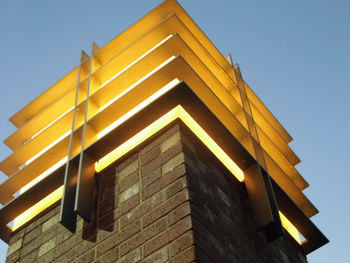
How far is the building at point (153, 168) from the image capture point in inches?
153

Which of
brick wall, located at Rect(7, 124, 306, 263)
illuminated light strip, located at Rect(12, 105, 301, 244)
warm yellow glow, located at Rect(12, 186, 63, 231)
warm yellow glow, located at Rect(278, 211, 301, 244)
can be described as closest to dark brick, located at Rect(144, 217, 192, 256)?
brick wall, located at Rect(7, 124, 306, 263)

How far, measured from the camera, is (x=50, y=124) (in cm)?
593

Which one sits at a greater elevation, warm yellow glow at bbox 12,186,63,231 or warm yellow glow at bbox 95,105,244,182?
warm yellow glow at bbox 95,105,244,182

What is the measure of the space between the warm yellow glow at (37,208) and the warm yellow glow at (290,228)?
2.35m

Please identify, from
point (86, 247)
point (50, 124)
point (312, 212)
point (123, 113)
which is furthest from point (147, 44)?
point (312, 212)

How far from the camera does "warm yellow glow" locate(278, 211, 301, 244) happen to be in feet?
17.9

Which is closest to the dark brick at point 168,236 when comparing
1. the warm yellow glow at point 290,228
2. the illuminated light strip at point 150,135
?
the illuminated light strip at point 150,135

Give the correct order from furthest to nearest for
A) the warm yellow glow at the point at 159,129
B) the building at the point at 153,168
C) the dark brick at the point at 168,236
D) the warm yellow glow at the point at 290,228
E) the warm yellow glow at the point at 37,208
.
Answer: the warm yellow glow at the point at 290,228 → the warm yellow glow at the point at 37,208 → the warm yellow glow at the point at 159,129 → the building at the point at 153,168 → the dark brick at the point at 168,236

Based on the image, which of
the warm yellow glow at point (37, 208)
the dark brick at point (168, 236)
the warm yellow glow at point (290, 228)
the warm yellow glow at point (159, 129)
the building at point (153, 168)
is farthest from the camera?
the warm yellow glow at point (290, 228)

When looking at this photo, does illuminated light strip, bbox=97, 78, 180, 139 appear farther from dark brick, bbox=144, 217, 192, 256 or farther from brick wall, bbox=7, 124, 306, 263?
dark brick, bbox=144, 217, 192, 256

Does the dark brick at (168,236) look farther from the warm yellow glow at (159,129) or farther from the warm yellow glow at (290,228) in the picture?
the warm yellow glow at (290,228)

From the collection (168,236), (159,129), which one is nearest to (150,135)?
(159,129)

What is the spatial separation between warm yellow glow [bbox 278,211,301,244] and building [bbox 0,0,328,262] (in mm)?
15

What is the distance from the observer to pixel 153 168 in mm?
4293
